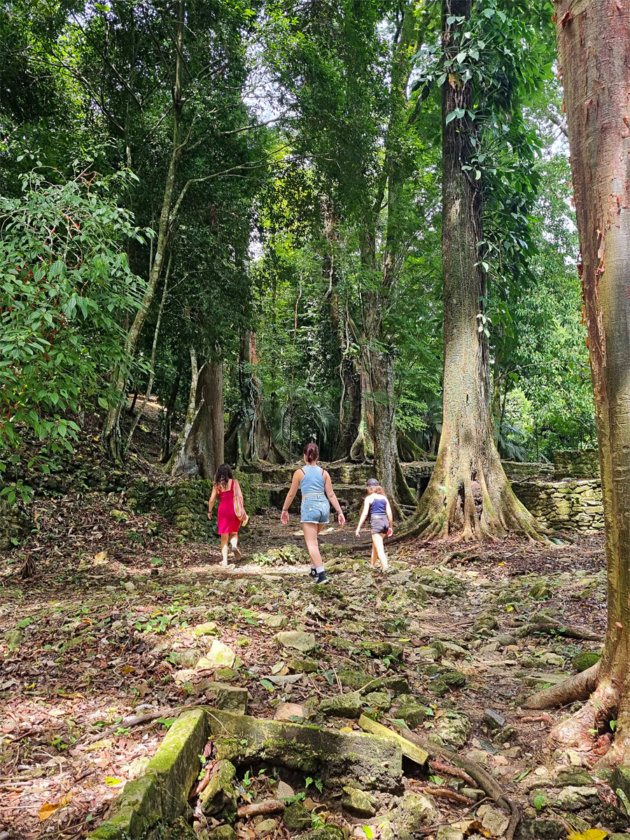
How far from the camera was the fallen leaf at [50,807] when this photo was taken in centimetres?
218

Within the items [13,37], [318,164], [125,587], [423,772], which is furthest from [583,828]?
[13,37]

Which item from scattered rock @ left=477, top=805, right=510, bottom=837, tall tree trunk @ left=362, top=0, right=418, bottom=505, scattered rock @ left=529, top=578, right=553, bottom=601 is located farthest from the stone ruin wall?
scattered rock @ left=477, top=805, right=510, bottom=837

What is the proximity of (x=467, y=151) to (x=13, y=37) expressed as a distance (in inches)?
358

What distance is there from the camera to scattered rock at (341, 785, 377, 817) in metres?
2.61

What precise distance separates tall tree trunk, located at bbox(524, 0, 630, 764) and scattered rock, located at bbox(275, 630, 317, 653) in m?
1.74

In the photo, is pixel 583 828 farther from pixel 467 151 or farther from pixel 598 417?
pixel 467 151

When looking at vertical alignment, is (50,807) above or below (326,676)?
above

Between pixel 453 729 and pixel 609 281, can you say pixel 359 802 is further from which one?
pixel 609 281

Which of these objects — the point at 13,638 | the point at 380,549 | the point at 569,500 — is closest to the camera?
the point at 13,638

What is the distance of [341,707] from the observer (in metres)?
3.27

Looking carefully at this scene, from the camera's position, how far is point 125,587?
6.53 metres

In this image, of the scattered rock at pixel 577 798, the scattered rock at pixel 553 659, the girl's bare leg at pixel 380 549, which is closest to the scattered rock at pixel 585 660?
the scattered rock at pixel 553 659

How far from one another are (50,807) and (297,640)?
2.19 meters

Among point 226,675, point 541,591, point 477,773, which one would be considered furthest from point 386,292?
point 477,773
